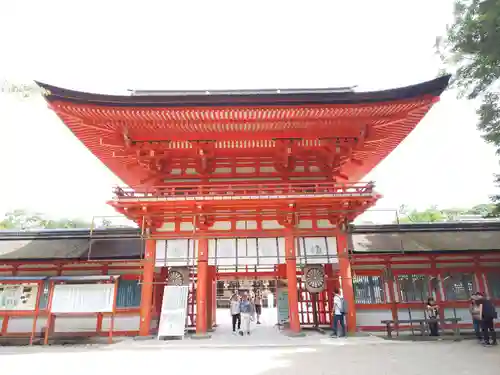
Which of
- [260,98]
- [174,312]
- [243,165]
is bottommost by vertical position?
[174,312]

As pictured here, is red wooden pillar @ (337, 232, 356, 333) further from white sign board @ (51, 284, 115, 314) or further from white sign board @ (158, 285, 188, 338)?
white sign board @ (51, 284, 115, 314)

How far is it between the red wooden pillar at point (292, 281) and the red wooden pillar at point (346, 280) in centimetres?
172

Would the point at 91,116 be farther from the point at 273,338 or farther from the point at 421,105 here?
the point at 421,105

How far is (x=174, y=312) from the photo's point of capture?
37.7ft

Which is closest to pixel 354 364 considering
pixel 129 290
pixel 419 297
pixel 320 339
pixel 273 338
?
pixel 320 339

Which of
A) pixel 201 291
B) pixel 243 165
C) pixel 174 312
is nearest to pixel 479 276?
pixel 243 165

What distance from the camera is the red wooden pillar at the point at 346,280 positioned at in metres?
11.8

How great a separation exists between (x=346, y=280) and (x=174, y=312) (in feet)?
20.4

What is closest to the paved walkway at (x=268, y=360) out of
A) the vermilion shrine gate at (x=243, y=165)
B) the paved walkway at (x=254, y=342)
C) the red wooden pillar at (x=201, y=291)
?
the paved walkway at (x=254, y=342)

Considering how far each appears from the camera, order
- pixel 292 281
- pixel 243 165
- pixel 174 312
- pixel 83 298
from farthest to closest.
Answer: pixel 243 165 → pixel 292 281 → pixel 174 312 → pixel 83 298

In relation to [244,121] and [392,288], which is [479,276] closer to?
[392,288]

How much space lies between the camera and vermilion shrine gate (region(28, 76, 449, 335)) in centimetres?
1110

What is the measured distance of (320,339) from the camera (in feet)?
36.0

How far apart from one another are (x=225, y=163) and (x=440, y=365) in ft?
30.9
